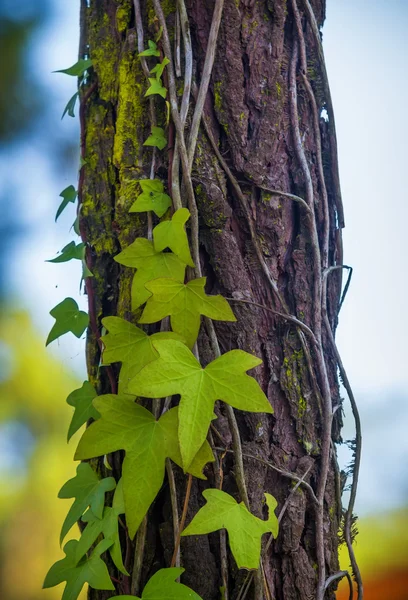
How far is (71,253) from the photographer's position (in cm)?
71

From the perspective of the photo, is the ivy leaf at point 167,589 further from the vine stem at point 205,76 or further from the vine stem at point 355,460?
the vine stem at point 205,76

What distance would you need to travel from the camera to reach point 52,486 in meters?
1.44

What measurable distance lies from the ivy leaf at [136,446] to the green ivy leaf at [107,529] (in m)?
0.08

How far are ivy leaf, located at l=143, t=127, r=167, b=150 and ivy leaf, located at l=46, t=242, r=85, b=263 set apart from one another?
176 millimetres

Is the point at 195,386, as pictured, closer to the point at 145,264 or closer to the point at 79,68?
the point at 145,264

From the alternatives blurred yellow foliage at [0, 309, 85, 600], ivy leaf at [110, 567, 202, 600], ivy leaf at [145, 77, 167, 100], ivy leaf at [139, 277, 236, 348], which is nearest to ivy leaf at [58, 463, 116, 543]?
ivy leaf at [110, 567, 202, 600]

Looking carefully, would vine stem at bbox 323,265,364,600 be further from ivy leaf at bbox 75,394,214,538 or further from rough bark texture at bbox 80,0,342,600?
ivy leaf at bbox 75,394,214,538

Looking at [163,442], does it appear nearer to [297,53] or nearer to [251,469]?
[251,469]

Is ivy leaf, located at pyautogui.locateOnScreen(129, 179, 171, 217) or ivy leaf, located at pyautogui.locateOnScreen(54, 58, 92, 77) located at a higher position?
ivy leaf, located at pyautogui.locateOnScreen(54, 58, 92, 77)

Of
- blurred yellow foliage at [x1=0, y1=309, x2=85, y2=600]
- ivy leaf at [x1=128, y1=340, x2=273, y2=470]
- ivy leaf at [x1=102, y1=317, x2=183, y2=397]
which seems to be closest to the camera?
ivy leaf at [x1=128, y1=340, x2=273, y2=470]

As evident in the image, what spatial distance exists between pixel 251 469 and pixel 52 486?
1043 mm

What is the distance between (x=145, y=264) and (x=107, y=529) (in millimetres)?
321

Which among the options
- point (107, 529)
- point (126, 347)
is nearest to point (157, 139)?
point (126, 347)

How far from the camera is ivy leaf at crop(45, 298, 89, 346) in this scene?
2.25ft
